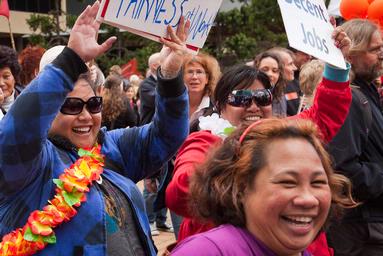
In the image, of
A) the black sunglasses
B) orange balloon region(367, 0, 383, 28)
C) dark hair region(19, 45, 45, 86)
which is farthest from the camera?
orange balloon region(367, 0, 383, 28)

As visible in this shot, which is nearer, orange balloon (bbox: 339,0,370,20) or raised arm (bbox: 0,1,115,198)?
raised arm (bbox: 0,1,115,198)

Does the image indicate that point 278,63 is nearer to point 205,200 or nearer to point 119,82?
point 119,82

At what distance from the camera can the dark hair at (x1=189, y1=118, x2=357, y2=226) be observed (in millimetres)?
1891

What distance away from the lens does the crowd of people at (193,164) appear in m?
1.83

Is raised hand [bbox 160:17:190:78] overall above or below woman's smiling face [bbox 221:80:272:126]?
above

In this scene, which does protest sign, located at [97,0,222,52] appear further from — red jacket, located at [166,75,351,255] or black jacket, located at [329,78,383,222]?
black jacket, located at [329,78,383,222]

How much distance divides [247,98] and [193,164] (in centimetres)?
71

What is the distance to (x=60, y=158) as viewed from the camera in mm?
2338

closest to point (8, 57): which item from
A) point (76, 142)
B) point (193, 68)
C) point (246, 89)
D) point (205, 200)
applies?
point (193, 68)

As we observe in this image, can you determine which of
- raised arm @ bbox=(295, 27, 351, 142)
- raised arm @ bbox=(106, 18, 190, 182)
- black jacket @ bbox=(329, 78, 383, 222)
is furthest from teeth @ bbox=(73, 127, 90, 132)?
black jacket @ bbox=(329, 78, 383, 222)

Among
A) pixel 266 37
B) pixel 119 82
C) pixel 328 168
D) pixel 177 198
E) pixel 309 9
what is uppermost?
pixel 309 9

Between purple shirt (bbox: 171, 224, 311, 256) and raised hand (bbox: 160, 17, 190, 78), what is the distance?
3.34ft

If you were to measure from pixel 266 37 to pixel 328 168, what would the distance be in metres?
21.2

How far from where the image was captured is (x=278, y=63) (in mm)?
5707
